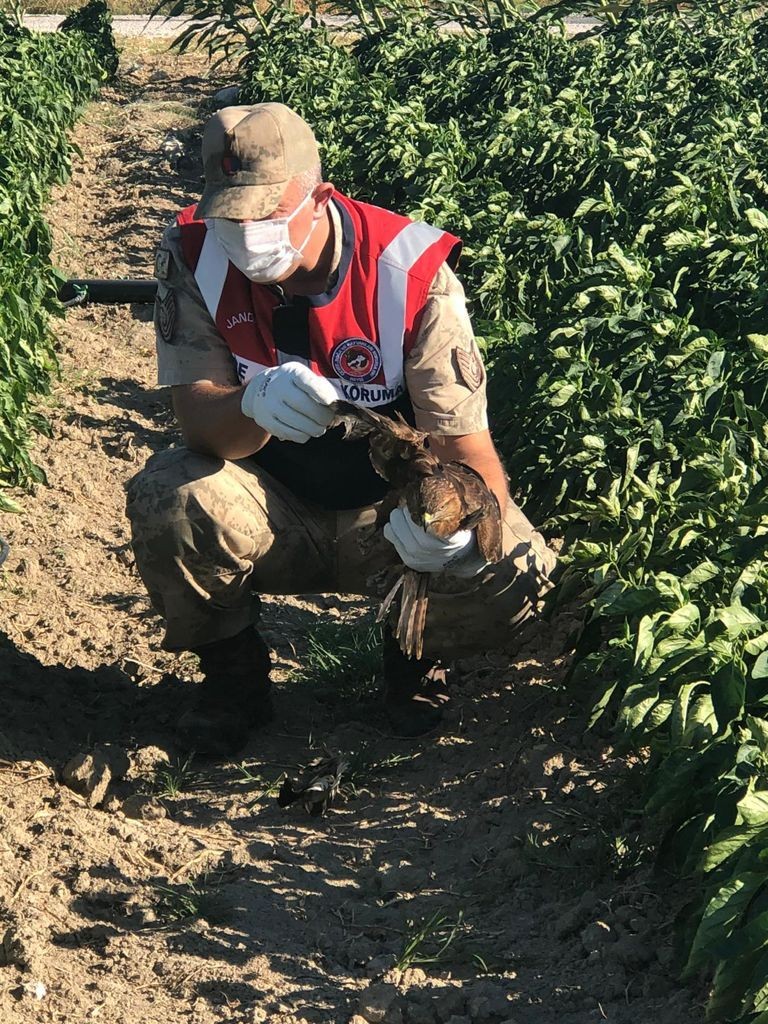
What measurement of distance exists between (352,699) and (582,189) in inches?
91.1

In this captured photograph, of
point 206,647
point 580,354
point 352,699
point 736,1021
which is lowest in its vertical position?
point 352,699

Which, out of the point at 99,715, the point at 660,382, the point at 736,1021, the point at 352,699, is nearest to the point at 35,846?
the point at 99,715

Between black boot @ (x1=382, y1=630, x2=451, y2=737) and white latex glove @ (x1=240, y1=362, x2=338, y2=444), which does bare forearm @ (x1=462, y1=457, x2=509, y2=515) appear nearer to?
white latex glove @ (x1=240, y1=362, x2=338, y2=444)

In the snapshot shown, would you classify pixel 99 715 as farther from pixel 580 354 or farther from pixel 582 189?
pixel 582 189

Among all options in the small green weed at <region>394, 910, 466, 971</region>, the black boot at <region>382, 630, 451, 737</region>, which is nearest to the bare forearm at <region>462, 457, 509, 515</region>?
the black boot at <region>382, 630, 451, 737</region>

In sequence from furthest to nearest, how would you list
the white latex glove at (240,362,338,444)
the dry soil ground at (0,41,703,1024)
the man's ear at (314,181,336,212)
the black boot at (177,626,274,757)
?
the black boot at (177,626,274,757)
the man's ear at (314,181,336,212)
the white latex glove at (240,362,338,444)
the dry soil ground at (0,41,703,1024)

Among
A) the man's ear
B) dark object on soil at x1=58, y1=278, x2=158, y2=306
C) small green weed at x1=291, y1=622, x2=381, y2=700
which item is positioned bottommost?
dark object on soil at x1=58, y1=278, x2=158, y2=306

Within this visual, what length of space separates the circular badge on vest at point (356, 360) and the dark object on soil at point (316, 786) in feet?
2.91

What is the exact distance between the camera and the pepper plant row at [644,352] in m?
2.47

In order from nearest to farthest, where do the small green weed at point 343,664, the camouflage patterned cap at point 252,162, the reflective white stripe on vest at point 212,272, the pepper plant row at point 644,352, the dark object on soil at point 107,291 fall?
the pepper plant row at point 644,352 < the camouflage patterned cap at point 252,162 < the reflective white stripe on vest at point 212,272 < the small green weed at point 343,664 < the dark object on soil at point 107,291

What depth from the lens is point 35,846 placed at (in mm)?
3096

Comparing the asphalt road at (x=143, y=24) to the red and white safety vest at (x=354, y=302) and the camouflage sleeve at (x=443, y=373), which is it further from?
the camouflage sleeve at (x=443, y=373)

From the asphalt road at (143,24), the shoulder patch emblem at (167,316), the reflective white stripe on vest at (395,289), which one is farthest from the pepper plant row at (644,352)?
the asphalt road at (143,24)

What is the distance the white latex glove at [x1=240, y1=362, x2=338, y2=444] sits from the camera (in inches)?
119
